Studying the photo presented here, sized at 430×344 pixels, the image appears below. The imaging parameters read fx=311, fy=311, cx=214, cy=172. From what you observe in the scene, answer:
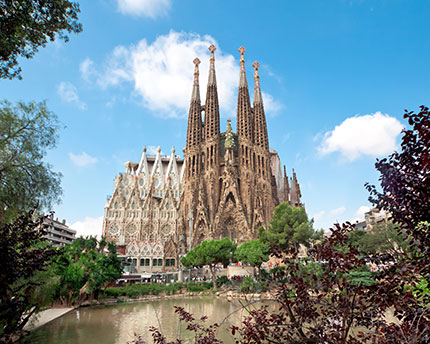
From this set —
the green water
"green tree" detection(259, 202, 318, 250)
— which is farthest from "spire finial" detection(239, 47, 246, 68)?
the green water

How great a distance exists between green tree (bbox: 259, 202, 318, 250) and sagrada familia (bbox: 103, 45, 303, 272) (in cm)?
897

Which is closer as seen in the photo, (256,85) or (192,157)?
(192,157)

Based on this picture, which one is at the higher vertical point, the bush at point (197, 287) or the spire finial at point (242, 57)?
the spire finial at point (242, 57)

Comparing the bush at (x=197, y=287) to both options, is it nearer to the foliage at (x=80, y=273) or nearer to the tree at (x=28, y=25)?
the foliage at (x=80, y=273)

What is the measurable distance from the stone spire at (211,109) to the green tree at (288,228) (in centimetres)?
1892

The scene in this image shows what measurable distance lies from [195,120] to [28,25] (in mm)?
42644

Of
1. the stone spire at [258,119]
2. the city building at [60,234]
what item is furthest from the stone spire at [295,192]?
the city building at [60,234]

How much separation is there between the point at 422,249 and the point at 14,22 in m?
8.39

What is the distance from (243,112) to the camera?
48.8 metres

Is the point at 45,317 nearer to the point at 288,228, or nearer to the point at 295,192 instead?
the point at 288,228

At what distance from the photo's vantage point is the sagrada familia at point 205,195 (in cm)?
4256

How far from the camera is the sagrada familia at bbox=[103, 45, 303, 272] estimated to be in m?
42.6

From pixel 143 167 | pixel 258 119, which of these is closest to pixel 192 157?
pixel 258 119

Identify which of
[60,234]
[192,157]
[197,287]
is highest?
[192,157]
